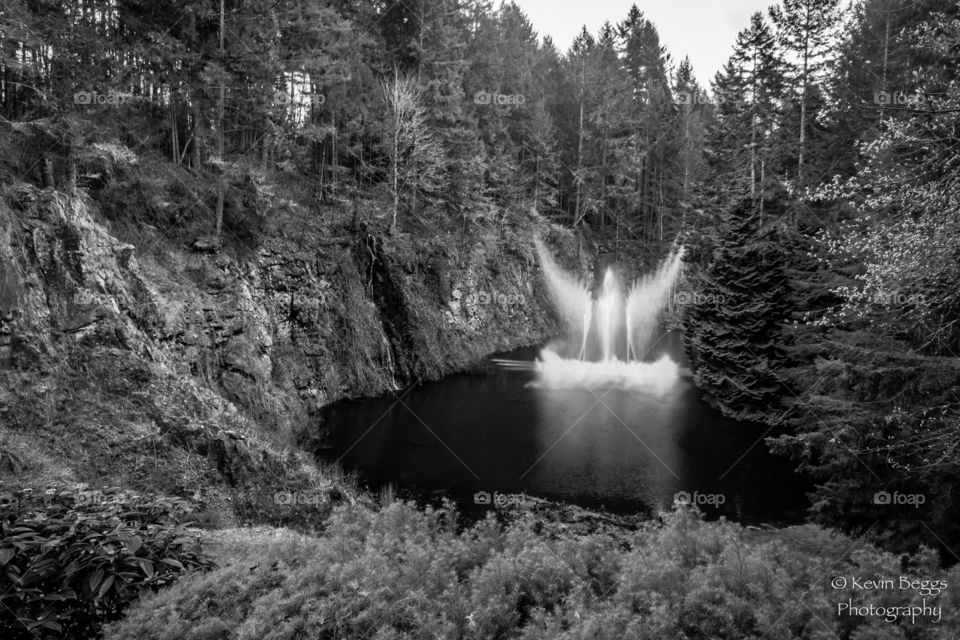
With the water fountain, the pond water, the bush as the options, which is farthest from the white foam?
the bush

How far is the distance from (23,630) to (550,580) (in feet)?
14.2

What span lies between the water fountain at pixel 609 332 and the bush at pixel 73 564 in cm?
2132

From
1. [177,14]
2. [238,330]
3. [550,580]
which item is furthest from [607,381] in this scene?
[177,14]

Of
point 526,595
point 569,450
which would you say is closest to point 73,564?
point 526,595

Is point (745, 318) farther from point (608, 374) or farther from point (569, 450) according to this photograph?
point (608, 374)

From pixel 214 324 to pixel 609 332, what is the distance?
30.0 meters

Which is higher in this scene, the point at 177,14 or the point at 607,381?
the point at 177,14

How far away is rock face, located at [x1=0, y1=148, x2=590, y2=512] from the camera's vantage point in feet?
34.1

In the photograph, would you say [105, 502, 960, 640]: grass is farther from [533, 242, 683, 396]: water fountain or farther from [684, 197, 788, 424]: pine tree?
[533, 242, 683, 396]: water fountain

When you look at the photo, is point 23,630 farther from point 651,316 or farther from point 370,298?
point 651,316

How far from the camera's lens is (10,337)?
10102 millimetres

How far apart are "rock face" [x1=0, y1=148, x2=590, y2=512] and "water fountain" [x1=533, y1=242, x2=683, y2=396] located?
5121 millimetres

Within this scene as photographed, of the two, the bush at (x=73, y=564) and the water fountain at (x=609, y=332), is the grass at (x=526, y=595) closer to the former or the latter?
the bush at (x=73, y=564)

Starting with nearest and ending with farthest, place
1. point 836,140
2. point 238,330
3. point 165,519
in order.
→ 1. point 165,519
2. point 238,330
3. point 836,140
